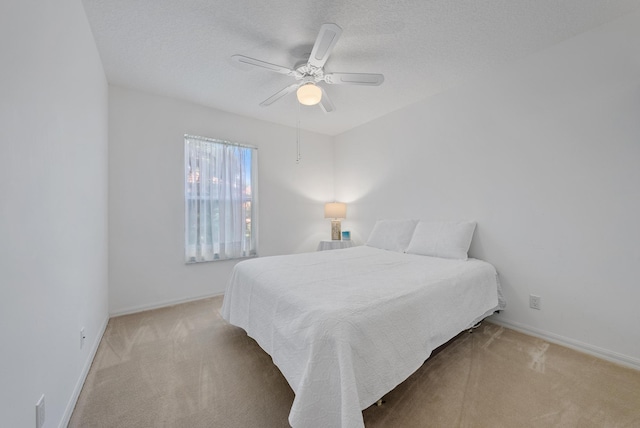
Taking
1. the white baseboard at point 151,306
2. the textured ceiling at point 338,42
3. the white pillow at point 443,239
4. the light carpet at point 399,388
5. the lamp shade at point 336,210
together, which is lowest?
the light carpet at point 399,388

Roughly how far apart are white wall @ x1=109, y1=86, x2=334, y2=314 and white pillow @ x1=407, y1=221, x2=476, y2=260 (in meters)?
2.15

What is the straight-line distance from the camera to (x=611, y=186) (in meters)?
1.84

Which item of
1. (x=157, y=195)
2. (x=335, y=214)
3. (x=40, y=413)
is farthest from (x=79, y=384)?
(x=335, y=214)

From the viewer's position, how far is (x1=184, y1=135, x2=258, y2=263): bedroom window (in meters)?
3.14

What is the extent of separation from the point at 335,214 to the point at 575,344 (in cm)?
297

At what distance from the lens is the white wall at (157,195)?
2699 millimetres

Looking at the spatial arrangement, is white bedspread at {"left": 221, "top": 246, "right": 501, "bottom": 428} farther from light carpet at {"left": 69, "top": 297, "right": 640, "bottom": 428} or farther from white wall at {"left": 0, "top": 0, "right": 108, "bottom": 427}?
white wall at {"left": 0, "top": 0, "right": 108, "bottom": 427}

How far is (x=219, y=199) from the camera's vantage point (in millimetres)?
3318

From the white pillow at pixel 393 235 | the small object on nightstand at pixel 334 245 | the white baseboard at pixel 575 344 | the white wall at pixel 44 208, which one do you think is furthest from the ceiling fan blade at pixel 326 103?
the white baseboard at pixel 575 344

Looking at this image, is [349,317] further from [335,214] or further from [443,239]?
[335,214]

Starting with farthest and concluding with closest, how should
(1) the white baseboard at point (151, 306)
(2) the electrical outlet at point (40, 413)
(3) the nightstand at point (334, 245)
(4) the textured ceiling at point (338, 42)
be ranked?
1. (3) the nightstand at point (334, 245)
2. (1) the white baseboard at point (151, 306)
3. (4) the textured ceiling at point (338, 42)
4. (2) the electrical outlet at point (40, 413)

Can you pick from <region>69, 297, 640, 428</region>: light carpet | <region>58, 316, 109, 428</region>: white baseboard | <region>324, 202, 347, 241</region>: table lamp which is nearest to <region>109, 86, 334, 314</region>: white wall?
<region>58, 316, 109, 428</region>: white baseboard

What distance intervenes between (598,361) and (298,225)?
137 inches

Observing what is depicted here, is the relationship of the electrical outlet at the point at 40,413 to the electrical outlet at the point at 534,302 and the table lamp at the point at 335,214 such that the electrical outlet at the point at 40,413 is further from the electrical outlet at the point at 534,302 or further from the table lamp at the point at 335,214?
the table lamp at the point at 335,214
